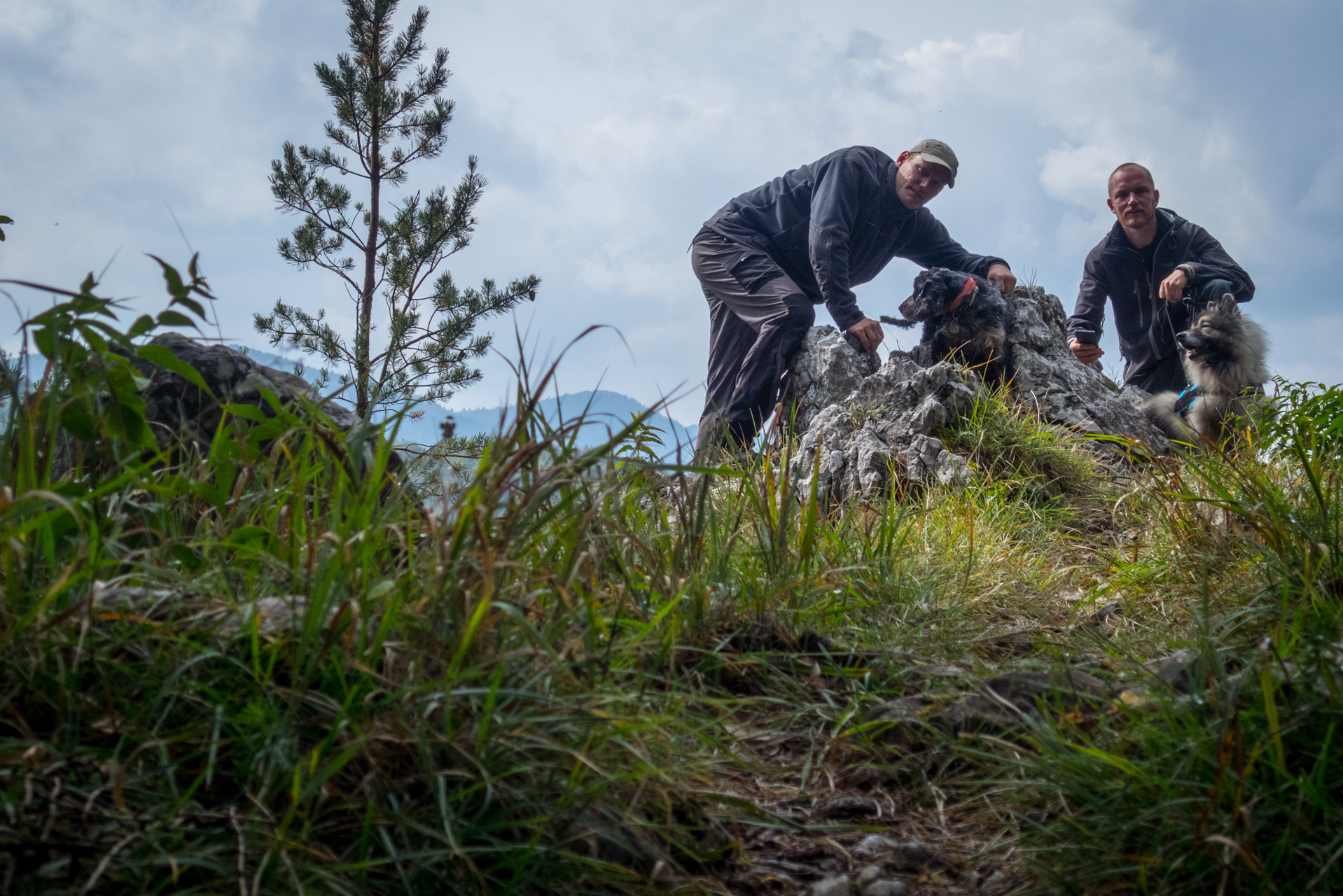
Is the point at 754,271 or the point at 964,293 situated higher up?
the point at 754,271

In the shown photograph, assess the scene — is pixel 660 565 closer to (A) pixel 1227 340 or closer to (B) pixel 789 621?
(B) pixel 789 621

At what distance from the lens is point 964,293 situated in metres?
6.02

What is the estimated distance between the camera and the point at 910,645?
2350 millimetres

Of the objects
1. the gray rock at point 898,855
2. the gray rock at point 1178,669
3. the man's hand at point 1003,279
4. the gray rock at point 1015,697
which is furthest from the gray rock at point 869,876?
the man's hand at point 1003,279

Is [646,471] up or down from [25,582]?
up

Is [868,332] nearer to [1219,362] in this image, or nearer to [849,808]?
[1219,362]

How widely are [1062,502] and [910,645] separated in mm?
2957

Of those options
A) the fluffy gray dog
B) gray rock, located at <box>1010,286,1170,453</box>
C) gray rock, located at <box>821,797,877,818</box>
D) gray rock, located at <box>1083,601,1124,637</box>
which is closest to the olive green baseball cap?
gray rock, located at <box>1010,286,1170,453</box>

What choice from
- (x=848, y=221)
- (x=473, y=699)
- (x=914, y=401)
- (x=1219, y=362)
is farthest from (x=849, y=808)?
(x=1219, y=362)

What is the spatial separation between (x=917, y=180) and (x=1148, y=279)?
232 centimetres

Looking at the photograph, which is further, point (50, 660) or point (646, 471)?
point (646, 471)

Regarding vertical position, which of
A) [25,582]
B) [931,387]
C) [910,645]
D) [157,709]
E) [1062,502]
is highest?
[931,387]

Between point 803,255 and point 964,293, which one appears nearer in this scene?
point 964,293

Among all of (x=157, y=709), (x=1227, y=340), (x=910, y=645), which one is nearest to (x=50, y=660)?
(x=157, y=709)
